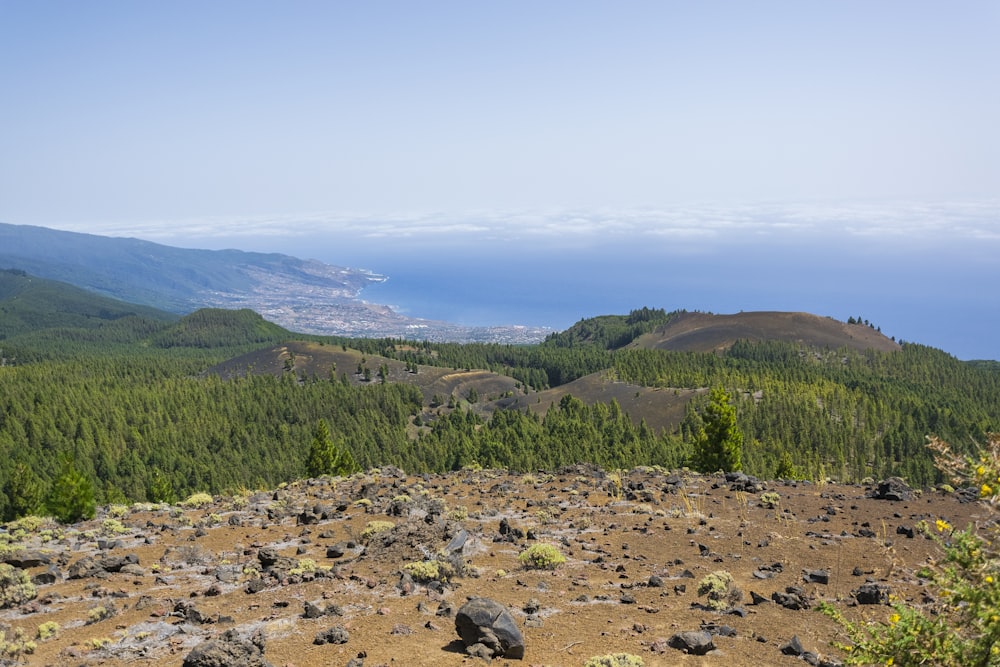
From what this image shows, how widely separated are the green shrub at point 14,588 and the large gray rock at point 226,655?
24.3 feet

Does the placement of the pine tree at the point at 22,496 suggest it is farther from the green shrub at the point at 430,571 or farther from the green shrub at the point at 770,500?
the green shrub at the point at 770,500

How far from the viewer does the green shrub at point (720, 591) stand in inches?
592

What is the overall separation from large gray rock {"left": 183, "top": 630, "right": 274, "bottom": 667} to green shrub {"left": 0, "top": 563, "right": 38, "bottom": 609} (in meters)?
7.39

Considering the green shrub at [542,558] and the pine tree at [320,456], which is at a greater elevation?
the green shrub at [542,558]

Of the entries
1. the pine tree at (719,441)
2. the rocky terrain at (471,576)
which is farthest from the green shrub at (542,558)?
the pine tree at (719,441)

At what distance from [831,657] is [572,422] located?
287 ft

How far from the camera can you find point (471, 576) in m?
17.3

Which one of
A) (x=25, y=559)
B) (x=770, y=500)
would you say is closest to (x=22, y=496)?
(x=25, y=559)

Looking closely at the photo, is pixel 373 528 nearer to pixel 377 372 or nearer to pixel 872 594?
pixel 872 594

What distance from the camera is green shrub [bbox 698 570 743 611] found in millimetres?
15045

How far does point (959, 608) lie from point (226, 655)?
36.7ft

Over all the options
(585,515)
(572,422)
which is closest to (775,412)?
(572,422)

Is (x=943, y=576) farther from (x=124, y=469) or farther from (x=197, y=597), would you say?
(x=124, y=469)

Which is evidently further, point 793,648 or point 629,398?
point 629,398
